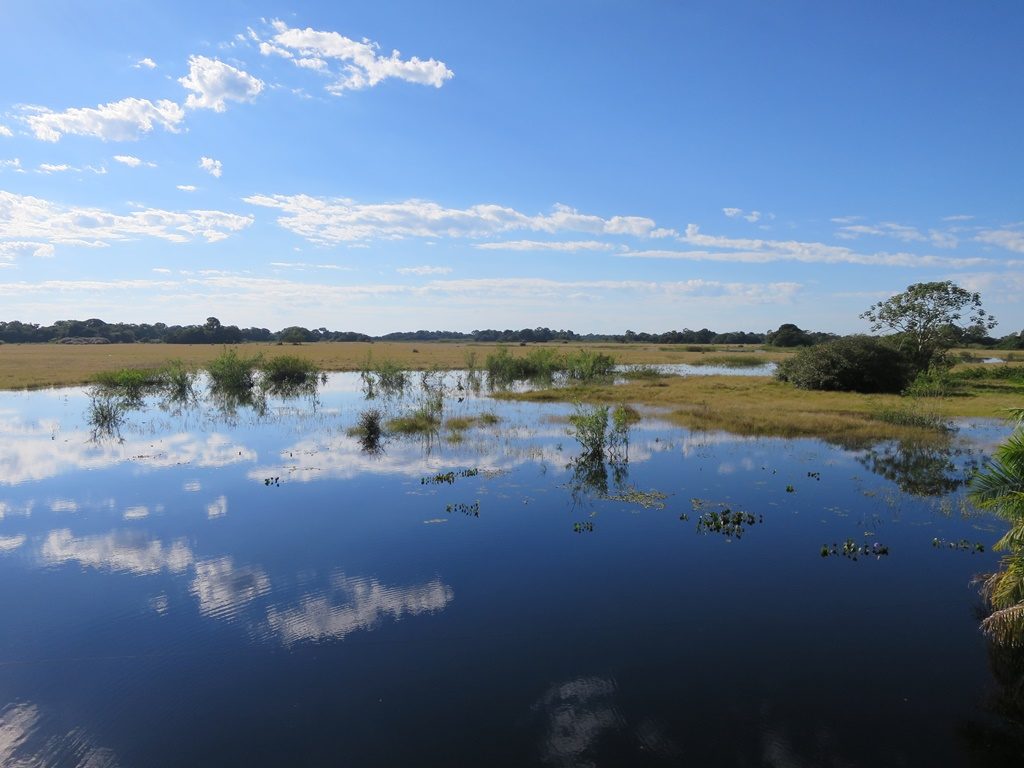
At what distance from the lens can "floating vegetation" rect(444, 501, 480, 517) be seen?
52.6 ft

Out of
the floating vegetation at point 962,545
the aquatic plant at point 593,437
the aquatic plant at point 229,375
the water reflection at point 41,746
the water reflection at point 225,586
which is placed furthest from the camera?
the aquatic plant at point 229,375

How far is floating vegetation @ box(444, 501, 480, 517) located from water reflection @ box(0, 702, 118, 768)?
31.3 feet

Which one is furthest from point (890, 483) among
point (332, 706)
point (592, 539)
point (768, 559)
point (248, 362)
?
point (248, 362)

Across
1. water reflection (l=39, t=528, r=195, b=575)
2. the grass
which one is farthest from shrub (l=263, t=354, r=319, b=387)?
the grass

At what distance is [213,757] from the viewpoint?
23.1ft

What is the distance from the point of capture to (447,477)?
19.3 metres

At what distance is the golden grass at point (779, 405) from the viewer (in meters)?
27.3

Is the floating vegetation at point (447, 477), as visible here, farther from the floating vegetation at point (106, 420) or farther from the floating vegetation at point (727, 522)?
the floating vegetation at point (106, 420)

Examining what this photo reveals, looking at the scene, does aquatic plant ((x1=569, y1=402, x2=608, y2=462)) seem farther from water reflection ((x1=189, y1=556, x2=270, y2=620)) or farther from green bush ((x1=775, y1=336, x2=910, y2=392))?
green bush ((x1=775, y1=336, x2=910, y2=392))

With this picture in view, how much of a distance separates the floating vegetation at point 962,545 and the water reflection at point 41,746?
51.4ft

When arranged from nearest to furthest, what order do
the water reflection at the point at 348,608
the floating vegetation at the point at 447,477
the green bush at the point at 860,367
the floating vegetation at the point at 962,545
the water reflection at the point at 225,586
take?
the water reflection at the point at 348,608 → the water reflection at the point at 225,586 → the floating vegetation at the point at 962,545 → the floating vegetation at the point at 447,477 → the green bush at the point at 860,367

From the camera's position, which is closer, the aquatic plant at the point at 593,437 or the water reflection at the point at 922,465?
the water reflection at the point at 922,465

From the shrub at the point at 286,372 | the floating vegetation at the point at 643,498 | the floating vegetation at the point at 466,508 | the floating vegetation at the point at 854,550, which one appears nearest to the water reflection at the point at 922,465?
the floating vegetation at the point at 854,550

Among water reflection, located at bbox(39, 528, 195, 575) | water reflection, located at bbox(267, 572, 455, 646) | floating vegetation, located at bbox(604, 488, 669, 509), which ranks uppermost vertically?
floating vegetation, located at bbox(604, 488, 669, 509)
